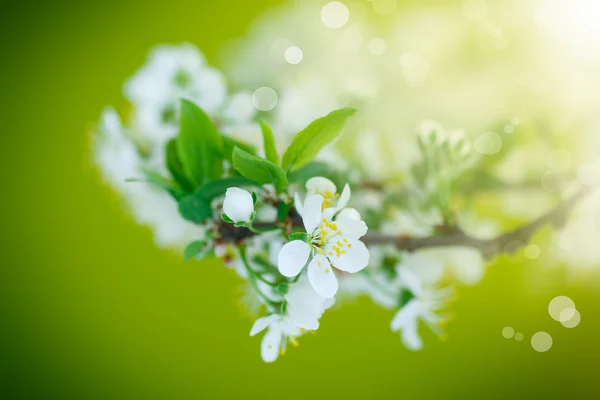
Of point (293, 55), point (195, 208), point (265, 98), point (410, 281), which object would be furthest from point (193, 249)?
point (293, 55)

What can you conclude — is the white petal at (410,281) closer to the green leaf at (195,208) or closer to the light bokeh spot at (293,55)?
Answer: the green leaf at (195,208)

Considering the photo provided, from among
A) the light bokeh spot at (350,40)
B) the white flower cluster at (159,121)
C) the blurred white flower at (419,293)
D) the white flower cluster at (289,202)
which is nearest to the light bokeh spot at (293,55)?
the light bokeh spot at (350,40)

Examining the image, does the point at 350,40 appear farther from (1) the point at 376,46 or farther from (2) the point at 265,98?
(2) the point at 265,98

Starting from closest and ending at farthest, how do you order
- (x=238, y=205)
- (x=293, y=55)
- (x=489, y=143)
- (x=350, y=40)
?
Result: (x=238, y=205) < (x=489, y=143) < (x=293, y=55) < (x=350, y=40)

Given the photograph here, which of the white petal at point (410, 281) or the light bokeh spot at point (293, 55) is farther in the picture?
the light bokeh spot at point (293, 55)

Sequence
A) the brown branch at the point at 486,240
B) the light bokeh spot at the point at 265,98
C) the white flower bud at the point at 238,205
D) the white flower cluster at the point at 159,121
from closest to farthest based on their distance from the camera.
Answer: the white flower bud at the point at 238,205 → the brown branch at the point at 486,240 → the white flower cluster at the point at 159,121 → the light bokeh spot at the point at 265,98

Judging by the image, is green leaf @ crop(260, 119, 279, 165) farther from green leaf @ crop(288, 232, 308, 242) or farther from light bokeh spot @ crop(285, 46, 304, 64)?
light bokeh spot @ crop(285, 46, 304, 64)

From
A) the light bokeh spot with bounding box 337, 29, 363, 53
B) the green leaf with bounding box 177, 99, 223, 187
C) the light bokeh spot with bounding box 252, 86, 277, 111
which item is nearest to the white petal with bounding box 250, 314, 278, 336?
the green leaf with bounding box 177, 99, 223, 187
